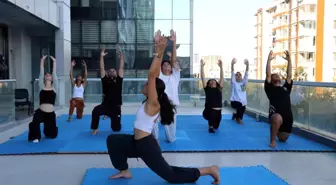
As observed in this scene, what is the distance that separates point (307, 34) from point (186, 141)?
224 ft

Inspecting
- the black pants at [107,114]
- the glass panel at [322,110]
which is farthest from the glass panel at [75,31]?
the glass panel at [322,110]

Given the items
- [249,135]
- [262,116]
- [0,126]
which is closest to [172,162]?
[249,135]

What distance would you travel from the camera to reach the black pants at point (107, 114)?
8.54 meters

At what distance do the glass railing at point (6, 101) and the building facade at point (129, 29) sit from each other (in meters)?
11.1

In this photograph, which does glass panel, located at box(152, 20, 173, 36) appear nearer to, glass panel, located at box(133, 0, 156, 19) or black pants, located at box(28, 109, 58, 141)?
glass panel, located at box(133, 0, 156, 19)

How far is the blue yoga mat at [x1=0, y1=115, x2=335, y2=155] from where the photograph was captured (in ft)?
23.2

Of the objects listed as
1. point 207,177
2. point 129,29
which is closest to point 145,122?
point 207,177

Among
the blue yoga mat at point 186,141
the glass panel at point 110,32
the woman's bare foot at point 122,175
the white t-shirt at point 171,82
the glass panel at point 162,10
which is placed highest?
the glass panel at point 162,10

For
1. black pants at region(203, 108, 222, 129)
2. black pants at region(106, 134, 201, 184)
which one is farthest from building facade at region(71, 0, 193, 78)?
black pants at region(106, 134, 201, 184)

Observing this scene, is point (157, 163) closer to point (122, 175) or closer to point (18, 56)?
point (122, 175)

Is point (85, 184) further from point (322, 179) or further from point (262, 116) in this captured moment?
point (262, 116)

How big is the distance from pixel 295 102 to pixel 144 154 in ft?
20.0

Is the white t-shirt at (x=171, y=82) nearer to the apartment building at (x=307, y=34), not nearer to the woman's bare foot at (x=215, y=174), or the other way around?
the woman's bare foot at (x=215, y=174)

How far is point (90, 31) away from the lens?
70.3 feet
